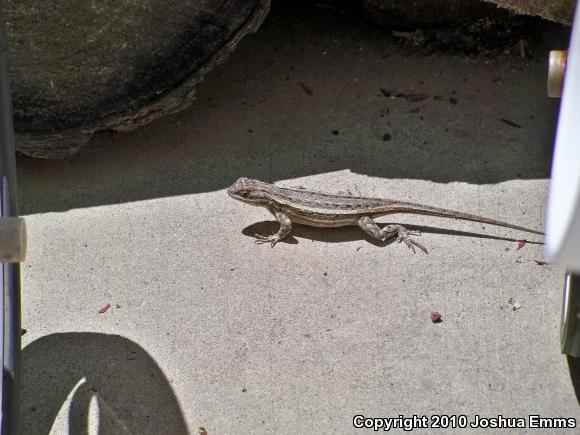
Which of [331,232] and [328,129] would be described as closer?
[331,232]

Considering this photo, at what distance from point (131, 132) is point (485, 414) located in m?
3.11

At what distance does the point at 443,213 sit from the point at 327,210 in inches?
26.9

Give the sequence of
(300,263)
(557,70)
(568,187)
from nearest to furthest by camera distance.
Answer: (568,187)
(557,70)
(300,263)

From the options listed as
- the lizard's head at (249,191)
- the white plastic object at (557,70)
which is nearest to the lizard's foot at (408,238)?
the lizard's head at (249,191)

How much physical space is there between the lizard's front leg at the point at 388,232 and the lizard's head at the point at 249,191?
0.64 meters

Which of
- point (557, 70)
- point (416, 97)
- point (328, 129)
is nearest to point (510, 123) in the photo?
point (416, 97)

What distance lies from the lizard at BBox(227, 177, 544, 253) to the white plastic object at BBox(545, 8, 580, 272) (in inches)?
111

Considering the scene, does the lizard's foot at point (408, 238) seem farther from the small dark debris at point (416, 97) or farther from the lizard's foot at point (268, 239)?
the small dark debris at point (416, 97)

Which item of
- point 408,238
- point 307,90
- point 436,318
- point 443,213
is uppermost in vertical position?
point 307,90

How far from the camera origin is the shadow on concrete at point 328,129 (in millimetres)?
4578

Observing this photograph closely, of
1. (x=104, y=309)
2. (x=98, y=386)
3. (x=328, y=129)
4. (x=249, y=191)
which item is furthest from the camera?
(x=328, y=129)

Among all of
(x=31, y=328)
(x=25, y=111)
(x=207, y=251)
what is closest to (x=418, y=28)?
(x=207, y=251)

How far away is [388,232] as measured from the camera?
4.15 meters

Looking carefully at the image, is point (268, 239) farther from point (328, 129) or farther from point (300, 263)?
point (328, 129)
